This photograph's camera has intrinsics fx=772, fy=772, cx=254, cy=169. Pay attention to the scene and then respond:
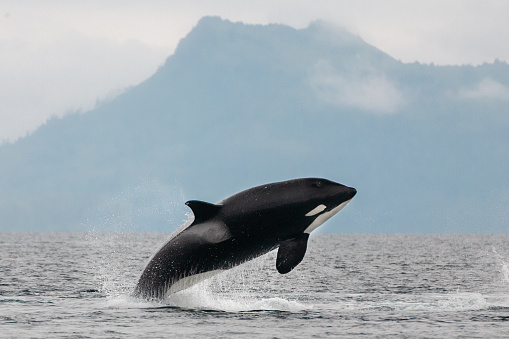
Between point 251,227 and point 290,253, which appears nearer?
point 290,253

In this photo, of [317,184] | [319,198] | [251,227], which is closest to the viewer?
[319,198]

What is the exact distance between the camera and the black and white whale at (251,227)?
66.3 ft

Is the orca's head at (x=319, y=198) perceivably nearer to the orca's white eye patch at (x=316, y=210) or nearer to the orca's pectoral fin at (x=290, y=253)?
the orca's white eye patch at (x=316, y=210)

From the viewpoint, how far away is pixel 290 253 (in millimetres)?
20391

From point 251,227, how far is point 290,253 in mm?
1240

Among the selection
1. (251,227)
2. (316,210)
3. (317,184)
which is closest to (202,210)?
(251,227)

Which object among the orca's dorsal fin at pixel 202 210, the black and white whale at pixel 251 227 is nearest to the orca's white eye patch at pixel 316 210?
the black and white whale at pixel 251 227

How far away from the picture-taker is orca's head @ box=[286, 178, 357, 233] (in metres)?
20.0

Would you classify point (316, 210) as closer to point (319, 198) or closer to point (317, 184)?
point (319, 198)

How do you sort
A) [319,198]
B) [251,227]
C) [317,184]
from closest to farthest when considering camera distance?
[319,198] < [317,184] < [251,227]

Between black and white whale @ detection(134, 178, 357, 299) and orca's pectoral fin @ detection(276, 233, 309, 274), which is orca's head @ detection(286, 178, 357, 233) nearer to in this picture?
black and white whale @ detection(134, 178, 357, 299)

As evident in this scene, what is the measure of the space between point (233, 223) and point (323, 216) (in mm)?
2399

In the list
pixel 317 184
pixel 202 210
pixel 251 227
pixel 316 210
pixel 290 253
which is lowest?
pixel 290 253

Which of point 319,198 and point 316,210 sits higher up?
point 319,198
